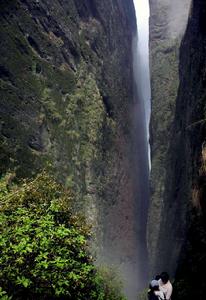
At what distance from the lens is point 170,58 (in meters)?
41.0

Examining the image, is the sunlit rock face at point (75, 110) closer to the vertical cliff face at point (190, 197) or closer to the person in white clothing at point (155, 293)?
the vertical cliff face at point (190, 197)

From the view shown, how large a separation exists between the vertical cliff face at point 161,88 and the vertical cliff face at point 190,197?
323 cm

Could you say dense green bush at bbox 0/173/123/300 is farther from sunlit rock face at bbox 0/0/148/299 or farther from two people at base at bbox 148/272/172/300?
sunlit rock face at bbox 0/0/148/299

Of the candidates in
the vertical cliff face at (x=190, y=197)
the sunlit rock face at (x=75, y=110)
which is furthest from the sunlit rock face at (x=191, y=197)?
the sunlit rock face at (x=75, y=110)

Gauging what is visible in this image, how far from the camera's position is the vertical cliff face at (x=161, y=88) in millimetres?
33500

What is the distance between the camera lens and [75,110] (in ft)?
77.4

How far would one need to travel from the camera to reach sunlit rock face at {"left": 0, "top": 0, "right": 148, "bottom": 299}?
1783 cm

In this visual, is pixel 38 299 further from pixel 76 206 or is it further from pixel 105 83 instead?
pixel 105 83

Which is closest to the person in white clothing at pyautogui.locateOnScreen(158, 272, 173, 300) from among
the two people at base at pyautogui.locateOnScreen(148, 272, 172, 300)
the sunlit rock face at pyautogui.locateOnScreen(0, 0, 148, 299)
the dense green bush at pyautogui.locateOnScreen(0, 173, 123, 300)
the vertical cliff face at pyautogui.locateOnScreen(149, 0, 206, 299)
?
the two people at base at pyautogui.locateOnScreen(148, 272, 172, 300)

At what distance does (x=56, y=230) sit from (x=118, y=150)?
76.2ft

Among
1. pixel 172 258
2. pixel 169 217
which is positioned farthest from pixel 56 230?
pixel 169 217

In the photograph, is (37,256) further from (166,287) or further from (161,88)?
(161,88)

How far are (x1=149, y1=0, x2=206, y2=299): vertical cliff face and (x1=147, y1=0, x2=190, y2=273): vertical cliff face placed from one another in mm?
3228

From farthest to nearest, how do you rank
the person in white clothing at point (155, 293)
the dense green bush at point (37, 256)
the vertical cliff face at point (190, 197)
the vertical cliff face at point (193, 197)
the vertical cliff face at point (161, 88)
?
the vertical cliff face at point (161, 88) → the vertical cliff face at point (190, 197) → the vertical cliff face at point (193, 197) → the person in white clothing at point (155, 293) → the dense green bush at point (37, 256)
